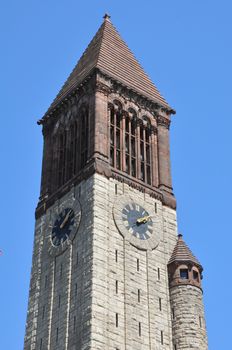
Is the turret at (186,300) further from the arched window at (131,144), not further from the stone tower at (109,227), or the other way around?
the arched window at (131,144)

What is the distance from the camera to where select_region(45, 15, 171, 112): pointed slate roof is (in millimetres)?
76562

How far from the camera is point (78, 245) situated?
64625mm

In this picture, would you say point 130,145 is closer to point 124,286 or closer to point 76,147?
point 76,147

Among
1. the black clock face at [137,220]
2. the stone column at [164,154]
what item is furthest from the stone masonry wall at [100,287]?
the stone column at [164,154]

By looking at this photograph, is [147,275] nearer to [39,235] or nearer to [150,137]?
[39,235]

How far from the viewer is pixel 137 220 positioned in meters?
67.4

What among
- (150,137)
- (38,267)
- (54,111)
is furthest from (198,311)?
(54,111)

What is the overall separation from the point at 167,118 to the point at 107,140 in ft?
33.3

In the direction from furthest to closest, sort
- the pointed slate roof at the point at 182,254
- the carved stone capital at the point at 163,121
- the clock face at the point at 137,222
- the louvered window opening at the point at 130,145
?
1. the carved stone capital at the point at 163,121
2. the louvered window opening at the point at 130,145
3. the pointed slate roof at the point at 182,254
4. the clock face at the point at 137,222

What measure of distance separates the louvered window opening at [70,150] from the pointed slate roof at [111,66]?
12.4ft

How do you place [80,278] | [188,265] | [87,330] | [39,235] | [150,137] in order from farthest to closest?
[150,137], [39,235], [188,265], [80,278], [87,330]

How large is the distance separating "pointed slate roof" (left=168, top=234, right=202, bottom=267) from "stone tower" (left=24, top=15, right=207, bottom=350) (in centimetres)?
11

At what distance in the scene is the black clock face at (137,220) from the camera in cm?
6656

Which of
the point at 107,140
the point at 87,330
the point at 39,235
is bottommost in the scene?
the point at 87,330
